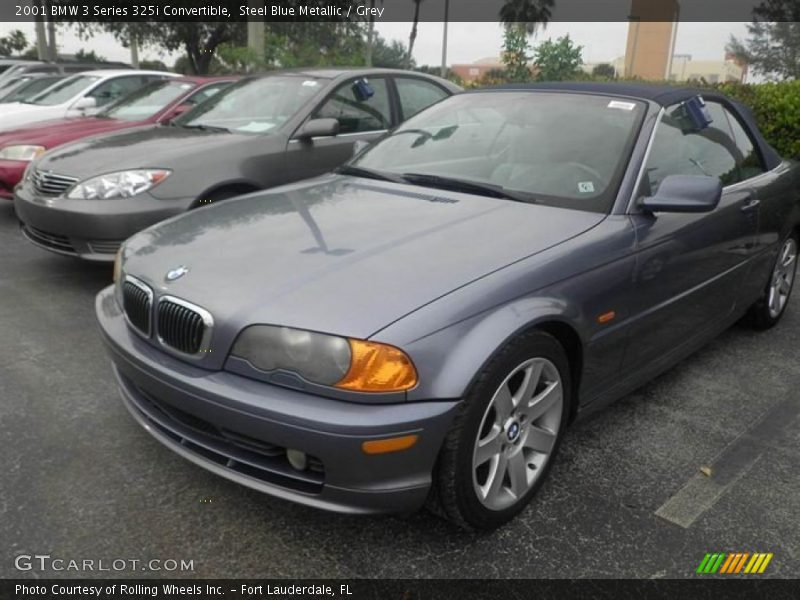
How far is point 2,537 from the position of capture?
7.45 feet

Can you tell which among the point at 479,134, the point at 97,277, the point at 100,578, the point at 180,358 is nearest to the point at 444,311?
the point at 180,358

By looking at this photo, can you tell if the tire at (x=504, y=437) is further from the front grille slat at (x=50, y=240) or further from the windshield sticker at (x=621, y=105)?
the front grille slat at (x=50, y=240)

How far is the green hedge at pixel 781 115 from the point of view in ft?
23.4

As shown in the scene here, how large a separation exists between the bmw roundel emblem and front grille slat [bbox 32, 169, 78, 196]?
2.57 m

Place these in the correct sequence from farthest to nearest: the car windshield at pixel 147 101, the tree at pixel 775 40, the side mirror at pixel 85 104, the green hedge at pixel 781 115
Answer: the tree at pixel 775 40, the side mirror at pixel 85 104, the car windshield at pixel 147 101, the green hedge at pixel 781 115

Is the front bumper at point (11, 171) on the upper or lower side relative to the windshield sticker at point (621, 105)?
lower

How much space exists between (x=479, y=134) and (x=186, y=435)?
6.38ft

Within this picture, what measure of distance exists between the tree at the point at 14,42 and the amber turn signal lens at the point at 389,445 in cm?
5297

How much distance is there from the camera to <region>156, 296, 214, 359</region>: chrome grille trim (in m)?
2.22

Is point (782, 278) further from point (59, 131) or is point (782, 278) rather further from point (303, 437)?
point (59, 131)

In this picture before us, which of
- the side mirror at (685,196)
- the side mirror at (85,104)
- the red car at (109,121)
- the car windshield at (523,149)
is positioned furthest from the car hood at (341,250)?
the side mirror at (85,104)

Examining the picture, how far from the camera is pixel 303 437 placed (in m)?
1.99

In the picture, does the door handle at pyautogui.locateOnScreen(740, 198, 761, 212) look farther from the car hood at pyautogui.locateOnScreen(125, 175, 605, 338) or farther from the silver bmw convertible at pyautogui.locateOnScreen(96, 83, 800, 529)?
the car hood at pyautogui.locateOnScreen(125, 175, 605, 338)
